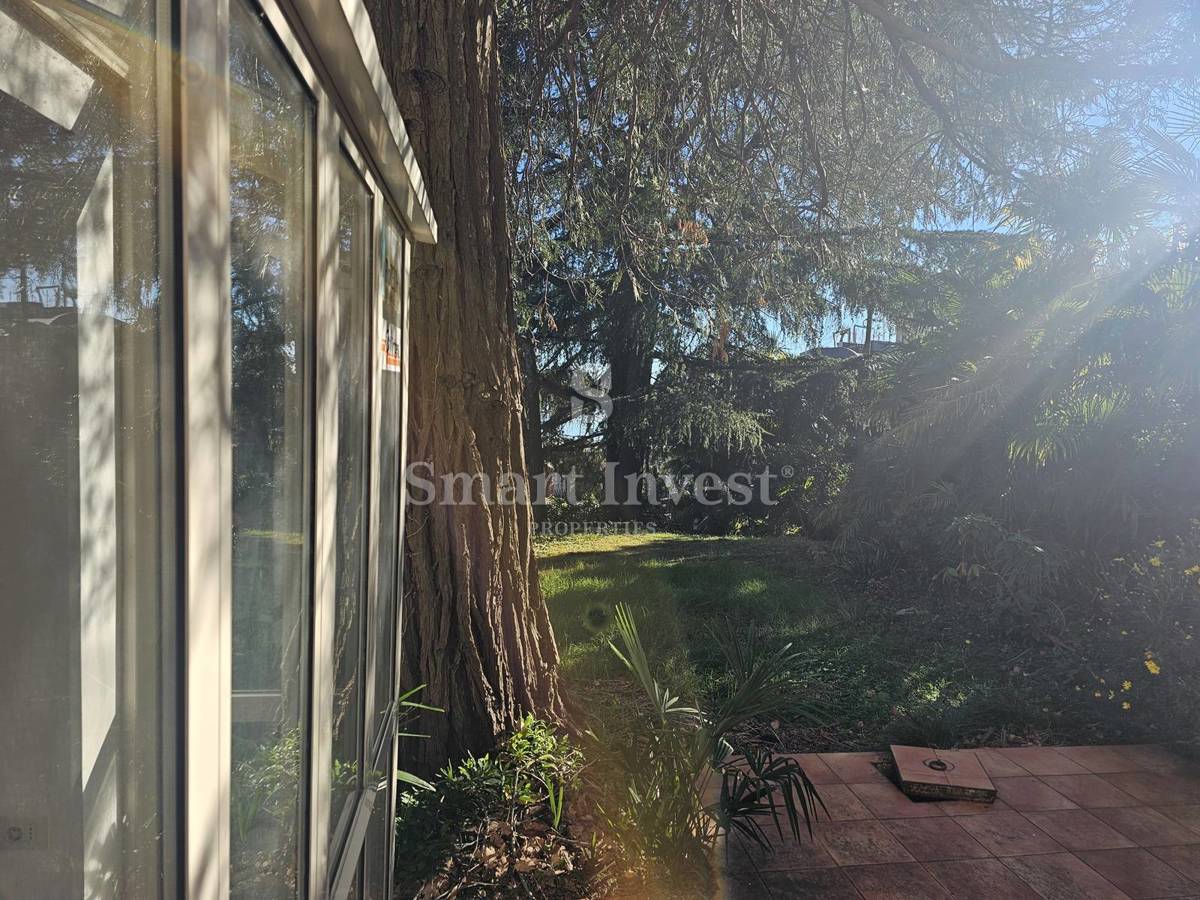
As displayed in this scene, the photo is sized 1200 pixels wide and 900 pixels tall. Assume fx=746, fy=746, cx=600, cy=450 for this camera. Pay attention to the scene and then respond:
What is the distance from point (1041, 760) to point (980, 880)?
1.53m

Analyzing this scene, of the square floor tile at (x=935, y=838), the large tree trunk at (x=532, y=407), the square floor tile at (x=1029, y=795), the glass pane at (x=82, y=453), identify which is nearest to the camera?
the glass pane at (x=82, y=453)

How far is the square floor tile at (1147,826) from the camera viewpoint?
332 centimetres

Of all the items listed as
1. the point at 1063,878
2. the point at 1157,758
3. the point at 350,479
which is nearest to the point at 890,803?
the point at 1063,878

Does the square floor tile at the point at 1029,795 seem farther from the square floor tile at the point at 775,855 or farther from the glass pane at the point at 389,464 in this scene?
the glass pane at the point at 389,464

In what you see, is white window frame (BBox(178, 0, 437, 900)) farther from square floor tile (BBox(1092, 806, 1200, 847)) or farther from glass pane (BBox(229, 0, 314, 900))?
square floor tile (BBox(1092, 806, 1200, 847))

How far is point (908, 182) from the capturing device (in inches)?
216

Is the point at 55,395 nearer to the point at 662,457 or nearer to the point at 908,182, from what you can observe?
the point at 908,182

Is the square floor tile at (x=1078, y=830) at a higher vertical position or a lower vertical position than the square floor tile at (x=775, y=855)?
lower

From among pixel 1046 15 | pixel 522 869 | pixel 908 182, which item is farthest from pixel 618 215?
pixel 522 869

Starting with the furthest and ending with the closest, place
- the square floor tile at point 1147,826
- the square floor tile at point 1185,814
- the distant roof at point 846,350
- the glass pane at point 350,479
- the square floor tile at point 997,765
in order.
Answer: the distant roof at point 846,350 < the square floor tile at point 997,765 < the square floor tile at point 1185,814 < the square floor tile at point 1147,826 < the glass pane at point 350,479

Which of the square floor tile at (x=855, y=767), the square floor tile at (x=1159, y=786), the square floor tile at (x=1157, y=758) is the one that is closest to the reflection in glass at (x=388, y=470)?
the square floor tile at (x=855, y=767)

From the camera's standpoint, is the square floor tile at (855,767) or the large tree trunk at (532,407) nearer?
the square floor tile at (855,767)

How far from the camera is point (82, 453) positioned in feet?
1.87

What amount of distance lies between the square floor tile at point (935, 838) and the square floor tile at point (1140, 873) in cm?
45
